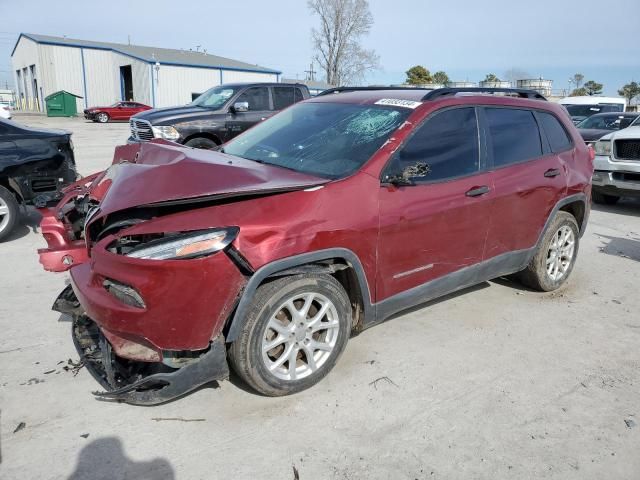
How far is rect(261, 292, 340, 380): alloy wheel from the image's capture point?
2834mm

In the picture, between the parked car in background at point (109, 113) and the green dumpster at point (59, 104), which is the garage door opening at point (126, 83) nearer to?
the green dumpster at point (59, 104)

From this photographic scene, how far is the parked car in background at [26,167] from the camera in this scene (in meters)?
5.79

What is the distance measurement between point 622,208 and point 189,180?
29.2 feet

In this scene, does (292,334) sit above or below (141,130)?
below

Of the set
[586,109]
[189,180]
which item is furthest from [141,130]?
[586,109]

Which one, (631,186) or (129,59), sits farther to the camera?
(129,59)

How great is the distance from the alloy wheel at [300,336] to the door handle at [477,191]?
1.37 meters

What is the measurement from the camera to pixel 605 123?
12273mm

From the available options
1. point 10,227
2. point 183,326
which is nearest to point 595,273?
point 183,326

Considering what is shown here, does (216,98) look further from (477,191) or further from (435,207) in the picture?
(435,207)

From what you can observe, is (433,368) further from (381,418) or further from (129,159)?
(129,159)

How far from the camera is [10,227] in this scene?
5.84 metres

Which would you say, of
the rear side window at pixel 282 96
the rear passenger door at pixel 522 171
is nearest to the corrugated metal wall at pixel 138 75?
the rear side window at pixel 282 96

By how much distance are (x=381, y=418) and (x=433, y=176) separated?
1629mm
